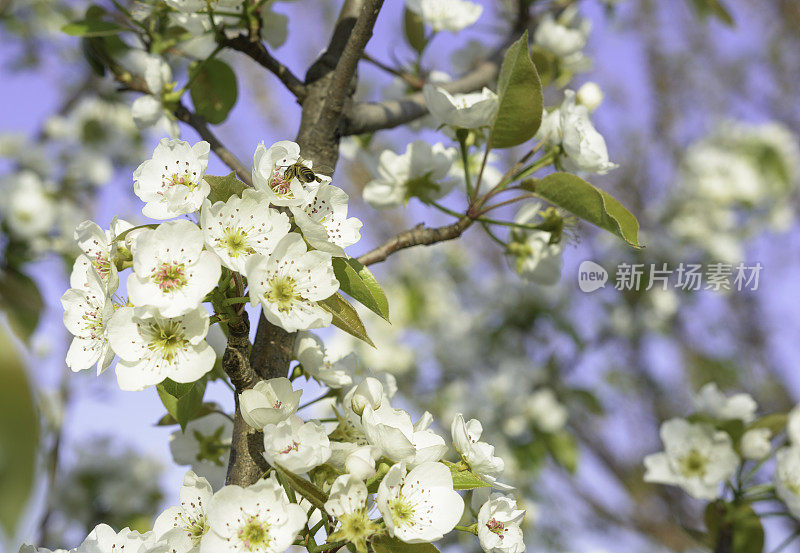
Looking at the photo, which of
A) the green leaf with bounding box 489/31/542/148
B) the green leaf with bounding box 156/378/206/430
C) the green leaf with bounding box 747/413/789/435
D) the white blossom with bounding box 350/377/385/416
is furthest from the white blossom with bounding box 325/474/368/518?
the green leaf with bounding box 747/413/789/435

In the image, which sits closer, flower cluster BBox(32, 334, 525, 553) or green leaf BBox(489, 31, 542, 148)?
flower cluster BBox(32, 334, 525, 553)

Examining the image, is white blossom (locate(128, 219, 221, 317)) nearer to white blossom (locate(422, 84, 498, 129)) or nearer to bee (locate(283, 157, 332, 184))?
bee (locate(283, 157, 332, 184))

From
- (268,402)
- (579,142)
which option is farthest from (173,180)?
→ (579,142)

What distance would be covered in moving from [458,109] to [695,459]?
1018mm

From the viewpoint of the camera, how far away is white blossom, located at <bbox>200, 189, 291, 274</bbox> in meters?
0.75

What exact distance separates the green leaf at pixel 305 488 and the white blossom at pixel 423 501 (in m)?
0.07

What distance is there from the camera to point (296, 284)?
773 mm

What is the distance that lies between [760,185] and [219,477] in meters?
4.99

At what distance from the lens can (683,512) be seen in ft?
13.0

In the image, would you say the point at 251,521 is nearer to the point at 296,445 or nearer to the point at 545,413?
the point at 296,445

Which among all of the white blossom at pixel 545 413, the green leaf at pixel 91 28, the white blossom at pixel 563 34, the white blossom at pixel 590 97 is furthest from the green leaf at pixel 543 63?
the white blossom at pixel 545 413

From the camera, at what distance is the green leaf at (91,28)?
1.31 m

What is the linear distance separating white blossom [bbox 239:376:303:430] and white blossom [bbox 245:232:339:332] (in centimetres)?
8

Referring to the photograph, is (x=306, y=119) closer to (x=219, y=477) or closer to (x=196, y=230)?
(x=196, y=230)
